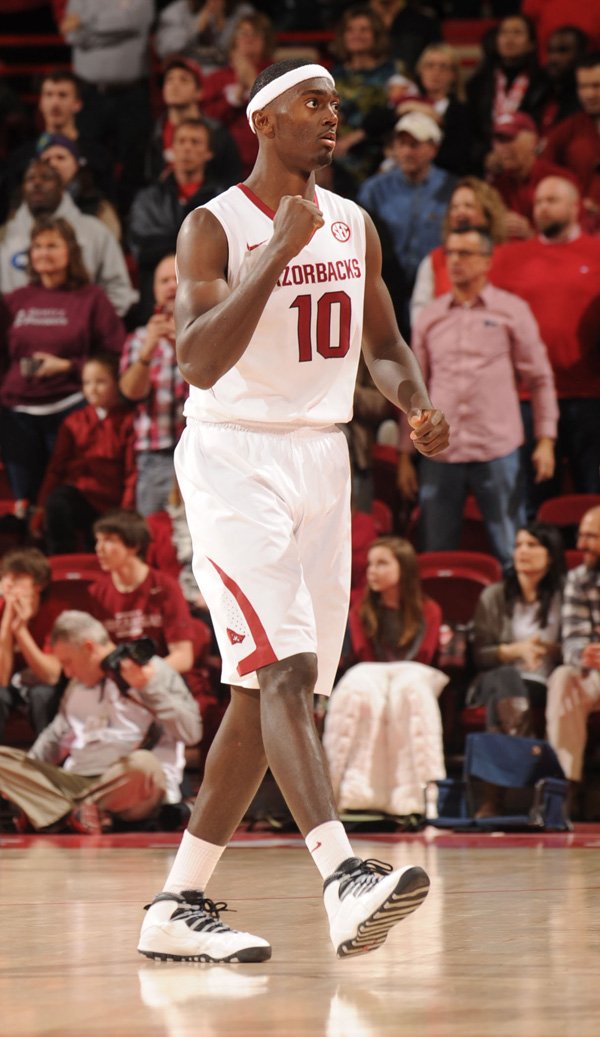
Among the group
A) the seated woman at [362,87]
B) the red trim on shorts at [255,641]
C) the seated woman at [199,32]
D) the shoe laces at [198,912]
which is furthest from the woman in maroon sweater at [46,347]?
the red trim on shorts at [255,641]

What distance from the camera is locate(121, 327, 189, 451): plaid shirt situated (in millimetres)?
9016

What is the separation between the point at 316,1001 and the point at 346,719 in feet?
15.1

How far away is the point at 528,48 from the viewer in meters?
11.4

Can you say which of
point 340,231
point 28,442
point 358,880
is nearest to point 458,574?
point 28,442

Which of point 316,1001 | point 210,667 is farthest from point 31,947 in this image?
point 210,667

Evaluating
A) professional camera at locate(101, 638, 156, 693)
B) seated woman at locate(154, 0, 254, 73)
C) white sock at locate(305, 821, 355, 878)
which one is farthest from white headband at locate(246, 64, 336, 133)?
seated woman at locate(154, 0, 254, 73)

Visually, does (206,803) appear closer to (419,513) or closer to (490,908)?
(490,908)

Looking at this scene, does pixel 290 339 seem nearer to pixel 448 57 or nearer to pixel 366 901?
pixel 366 901

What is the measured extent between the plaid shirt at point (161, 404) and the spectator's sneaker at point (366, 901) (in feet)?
18.9

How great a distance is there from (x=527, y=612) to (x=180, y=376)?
2.18m

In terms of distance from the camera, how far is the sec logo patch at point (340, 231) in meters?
3.94

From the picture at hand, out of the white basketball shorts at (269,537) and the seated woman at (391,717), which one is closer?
the white basketball shorts at (269,537)

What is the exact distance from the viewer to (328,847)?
3.44 metres

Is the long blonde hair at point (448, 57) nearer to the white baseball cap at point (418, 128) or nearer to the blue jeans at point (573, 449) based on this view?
the white baseball cap at point (418, 128)
